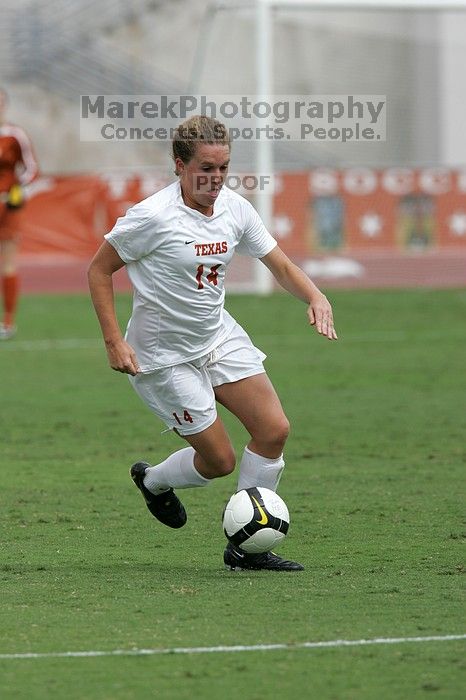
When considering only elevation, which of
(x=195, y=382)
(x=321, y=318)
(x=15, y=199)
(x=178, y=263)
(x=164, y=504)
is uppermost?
(x=15, y=199)

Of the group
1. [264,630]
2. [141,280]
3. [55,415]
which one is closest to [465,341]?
[55,415]

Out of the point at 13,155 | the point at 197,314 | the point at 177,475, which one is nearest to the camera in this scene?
the point at 197,314

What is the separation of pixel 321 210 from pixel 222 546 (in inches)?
670

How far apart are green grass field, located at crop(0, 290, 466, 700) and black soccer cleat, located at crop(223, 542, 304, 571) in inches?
3.2

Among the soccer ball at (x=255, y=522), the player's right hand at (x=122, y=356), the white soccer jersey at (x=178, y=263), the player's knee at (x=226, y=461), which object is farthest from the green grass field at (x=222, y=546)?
the white soccer jersey at (x=178, y=263)

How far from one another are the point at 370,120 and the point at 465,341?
365 inches

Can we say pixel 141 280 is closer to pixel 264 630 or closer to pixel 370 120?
pixel 264 630

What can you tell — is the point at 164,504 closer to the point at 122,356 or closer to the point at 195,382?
the point at 195,382

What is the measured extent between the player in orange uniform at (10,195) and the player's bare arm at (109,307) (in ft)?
30.1

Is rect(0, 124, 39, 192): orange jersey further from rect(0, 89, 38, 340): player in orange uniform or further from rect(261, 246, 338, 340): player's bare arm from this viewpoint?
rect(261, 246, 338, 340): player's bare arm

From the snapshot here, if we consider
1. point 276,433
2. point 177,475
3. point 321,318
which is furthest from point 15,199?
point 321,318

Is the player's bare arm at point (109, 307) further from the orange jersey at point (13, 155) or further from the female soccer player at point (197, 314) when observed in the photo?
the orange jersey at point (13, 155)

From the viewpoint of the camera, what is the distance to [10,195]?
581 inches

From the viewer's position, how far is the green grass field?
4.18 meters
